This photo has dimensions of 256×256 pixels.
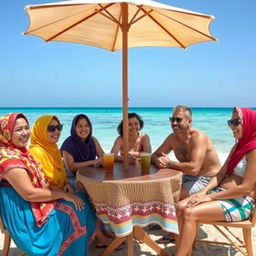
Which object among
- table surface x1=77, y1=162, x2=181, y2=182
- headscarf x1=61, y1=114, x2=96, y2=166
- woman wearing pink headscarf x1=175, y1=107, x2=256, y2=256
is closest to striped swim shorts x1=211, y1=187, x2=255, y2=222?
woman wearing pink headscarf x1=175, y1=107, x2=256, y2=256

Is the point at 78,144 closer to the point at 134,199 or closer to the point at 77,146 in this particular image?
the point at 77,146

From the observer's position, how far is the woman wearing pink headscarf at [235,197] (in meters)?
2.64

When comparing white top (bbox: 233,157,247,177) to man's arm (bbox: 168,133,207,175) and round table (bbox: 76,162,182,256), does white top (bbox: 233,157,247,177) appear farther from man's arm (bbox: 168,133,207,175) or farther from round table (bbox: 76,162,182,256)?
round table (bbox: 76,162,182,256)

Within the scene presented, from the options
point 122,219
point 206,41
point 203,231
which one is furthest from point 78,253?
point 206,41

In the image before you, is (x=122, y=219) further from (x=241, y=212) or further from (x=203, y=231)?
(x=203, y=231)

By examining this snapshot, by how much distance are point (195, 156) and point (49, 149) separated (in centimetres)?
141

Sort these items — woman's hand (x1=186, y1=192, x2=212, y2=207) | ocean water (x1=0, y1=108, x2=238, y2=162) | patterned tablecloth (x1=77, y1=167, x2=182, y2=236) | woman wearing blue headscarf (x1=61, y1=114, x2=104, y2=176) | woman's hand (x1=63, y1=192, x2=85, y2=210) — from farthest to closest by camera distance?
1. ocean water (x1=0, y1=108, x2=238, y2=162)
2. woman wearing blue headscarf (x1=61, y1=114, x2=104, y2=176)
3. woman's hand (x1=186, y1=192, x2=212, y2=207)
4. woman's hand (x1=63, y1=192, x2=85, y2=210)
5. patterned tablecloth (x1=77, y1=167, x2=182, y2=236)

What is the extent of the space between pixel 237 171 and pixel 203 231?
1325 mm

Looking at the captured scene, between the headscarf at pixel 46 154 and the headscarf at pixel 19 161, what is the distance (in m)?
0.23

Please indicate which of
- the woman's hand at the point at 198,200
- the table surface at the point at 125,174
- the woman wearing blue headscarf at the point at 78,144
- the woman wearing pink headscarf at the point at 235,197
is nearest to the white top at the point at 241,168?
the woman wearing pink headscarf at the point at 235,197

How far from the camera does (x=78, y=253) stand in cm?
266

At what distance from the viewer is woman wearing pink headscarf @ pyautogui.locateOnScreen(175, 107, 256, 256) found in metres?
2.64

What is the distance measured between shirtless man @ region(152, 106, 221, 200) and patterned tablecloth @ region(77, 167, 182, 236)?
577 mm

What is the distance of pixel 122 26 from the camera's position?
118 inches
